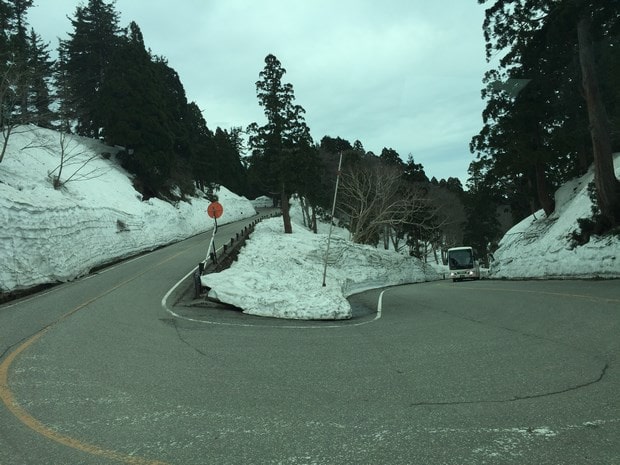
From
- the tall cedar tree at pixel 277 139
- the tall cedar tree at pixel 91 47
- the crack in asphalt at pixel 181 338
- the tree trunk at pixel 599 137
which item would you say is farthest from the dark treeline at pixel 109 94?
the tree trunk at pixel 599 137

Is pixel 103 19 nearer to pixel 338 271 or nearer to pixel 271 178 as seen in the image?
pixel 271 178

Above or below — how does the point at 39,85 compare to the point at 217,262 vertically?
above

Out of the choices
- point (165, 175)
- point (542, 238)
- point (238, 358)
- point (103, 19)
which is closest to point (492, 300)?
point (238, 358)

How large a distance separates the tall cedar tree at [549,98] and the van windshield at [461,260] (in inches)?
256

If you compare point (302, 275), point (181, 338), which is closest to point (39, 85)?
point (302, 275)

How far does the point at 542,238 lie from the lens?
2788 cm

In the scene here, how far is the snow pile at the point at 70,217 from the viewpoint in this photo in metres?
18.6

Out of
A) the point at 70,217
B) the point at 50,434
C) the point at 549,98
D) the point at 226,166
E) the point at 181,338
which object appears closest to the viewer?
the point at 50,434

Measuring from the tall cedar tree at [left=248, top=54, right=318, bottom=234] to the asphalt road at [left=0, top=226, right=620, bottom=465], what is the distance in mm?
25666

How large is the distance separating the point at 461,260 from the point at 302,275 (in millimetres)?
17033

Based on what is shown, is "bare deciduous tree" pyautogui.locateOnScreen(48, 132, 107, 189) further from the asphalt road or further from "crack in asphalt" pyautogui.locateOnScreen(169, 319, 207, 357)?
"crack in asphalt" pyautogui.locateOnScreen(169, 319, 207, 357)

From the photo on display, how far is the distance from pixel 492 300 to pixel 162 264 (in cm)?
1700

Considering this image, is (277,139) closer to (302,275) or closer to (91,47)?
(302,275)

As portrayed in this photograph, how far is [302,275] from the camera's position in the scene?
24.0 metres
